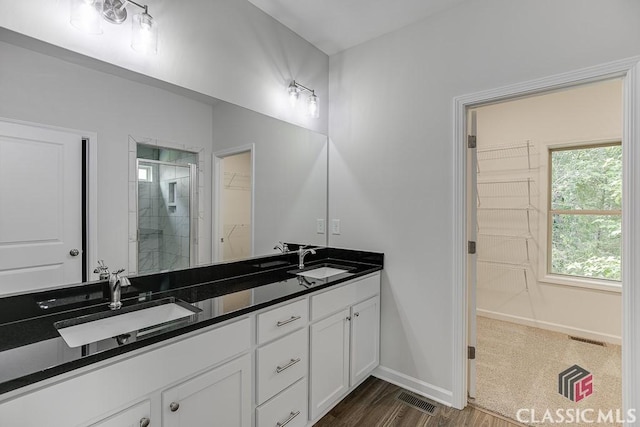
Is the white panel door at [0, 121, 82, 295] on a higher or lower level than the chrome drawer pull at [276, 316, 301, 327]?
higher

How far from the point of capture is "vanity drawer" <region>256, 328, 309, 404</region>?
1519 mm

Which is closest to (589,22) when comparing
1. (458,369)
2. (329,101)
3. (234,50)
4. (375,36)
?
(375,36)

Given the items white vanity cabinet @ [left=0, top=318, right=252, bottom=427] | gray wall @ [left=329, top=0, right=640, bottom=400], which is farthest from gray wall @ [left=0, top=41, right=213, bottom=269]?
gray wall @ [left=329, top=0, right=640, bottom=400]

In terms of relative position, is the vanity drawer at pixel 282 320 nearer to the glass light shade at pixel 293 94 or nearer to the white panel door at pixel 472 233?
A: the white panel door at pixel 472 233

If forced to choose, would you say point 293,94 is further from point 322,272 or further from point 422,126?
point 322,272

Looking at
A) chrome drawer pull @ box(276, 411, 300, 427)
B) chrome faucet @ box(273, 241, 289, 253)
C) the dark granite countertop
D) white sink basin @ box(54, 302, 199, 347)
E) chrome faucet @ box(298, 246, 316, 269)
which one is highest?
chrome faucet @ box(273, 241, 289, 253)

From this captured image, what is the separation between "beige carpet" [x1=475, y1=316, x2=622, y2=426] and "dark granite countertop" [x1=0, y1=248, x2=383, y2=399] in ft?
4.07

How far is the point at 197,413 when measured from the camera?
1.25m

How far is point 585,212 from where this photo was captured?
3.27 meters

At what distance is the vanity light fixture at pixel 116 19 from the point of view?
4.47 feet

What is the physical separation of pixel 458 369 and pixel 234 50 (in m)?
2.51

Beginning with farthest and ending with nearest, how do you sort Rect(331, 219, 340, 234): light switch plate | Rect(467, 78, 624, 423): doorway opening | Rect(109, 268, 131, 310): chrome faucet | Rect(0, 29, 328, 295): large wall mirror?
Rect(467, 78, 624, 423): doorway opening, Rect(331, 219, 340, 234): light switch plate, Rect(109, 268, 131, 310): chrome faucet, Rect(0, 29, 328, 295): large wall mirror

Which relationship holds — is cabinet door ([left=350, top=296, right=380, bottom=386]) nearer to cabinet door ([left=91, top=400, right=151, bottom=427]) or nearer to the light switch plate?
the light switch plate

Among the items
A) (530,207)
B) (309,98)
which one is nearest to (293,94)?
(309,98)
